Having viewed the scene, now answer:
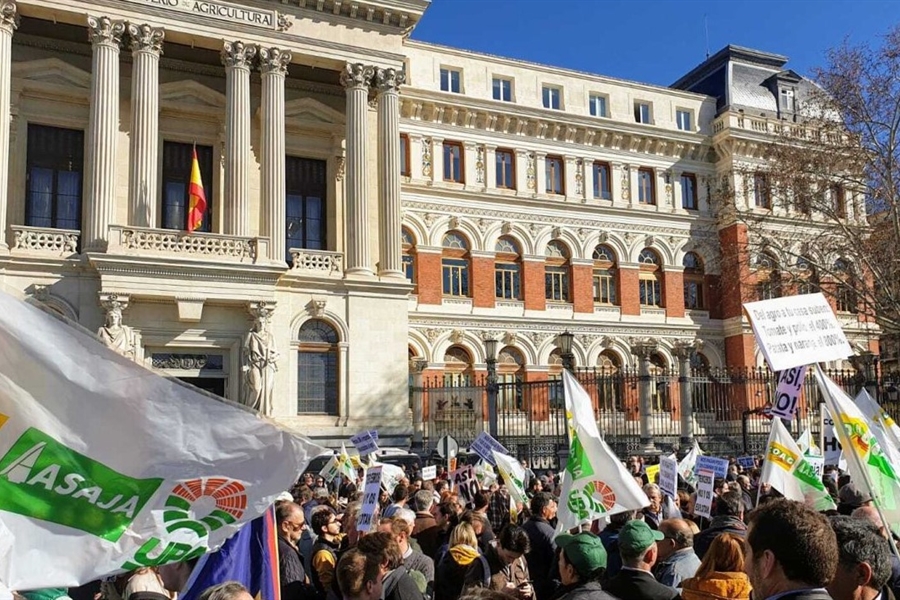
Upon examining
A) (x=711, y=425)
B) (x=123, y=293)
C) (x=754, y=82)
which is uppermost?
(x=754, y=82)

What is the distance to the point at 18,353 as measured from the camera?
12.6 feet

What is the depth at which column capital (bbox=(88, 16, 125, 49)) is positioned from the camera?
24.9 meters

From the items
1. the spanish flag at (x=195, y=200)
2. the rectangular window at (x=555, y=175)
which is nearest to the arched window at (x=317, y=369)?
the spanish flag at (x=195, y=200)

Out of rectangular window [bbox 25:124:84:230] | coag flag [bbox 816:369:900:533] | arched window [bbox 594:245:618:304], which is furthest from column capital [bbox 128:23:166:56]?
coag flag [bbox 816:369:900:533]

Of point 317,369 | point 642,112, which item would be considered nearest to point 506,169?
point 642,112

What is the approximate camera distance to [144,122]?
82.4ft

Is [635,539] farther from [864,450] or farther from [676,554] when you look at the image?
[864,450]

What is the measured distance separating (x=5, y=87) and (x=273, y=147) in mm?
7273

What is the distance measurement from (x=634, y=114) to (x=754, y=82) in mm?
7052

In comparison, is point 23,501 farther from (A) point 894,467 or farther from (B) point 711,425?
(B) point 711,425

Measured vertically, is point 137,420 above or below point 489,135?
below

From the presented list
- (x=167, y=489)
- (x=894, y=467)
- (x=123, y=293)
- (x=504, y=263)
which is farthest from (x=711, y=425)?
(x=167, y=489)

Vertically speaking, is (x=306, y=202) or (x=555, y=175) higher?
(x=555, y=175)

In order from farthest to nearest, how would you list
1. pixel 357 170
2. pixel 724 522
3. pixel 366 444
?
pixel 357 170 → pixel 366 444 → pixel 724 522
